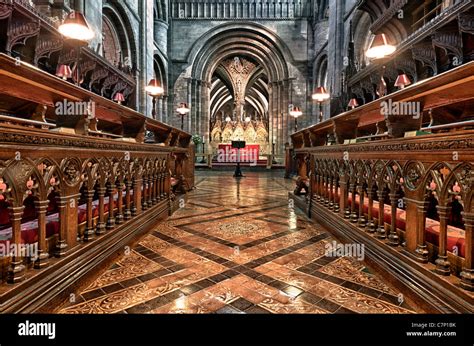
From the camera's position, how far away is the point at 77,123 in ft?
8.16

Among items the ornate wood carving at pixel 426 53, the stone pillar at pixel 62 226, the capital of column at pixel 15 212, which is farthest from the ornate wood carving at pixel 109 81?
the ornate wood carving at pixel 426 53

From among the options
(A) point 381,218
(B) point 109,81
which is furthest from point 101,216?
(B) point 109,81

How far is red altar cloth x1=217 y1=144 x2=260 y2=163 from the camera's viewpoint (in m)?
20.9

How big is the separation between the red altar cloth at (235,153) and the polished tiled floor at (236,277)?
17184 mm

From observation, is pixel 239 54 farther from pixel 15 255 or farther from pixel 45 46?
pixel 15 255

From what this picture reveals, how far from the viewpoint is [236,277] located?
2256mm

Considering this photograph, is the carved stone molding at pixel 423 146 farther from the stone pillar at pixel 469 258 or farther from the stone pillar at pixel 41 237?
the stone pillar at pixel 41 237

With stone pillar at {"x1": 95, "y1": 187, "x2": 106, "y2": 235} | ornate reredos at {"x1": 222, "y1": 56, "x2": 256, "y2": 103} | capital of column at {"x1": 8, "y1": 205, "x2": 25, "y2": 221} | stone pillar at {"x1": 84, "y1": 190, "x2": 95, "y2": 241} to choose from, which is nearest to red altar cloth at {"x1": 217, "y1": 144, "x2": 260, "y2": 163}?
ornate reredos at {"x1": 222, "y1": 56, "x2": 256, "y2": 103}

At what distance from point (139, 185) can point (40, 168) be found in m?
1.69

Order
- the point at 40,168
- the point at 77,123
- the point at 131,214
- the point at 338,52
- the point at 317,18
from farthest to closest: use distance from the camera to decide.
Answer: the point at 317,18 → the point at 338,52 → the point at 131,214 → the point at 77,123 → the point at 40,168

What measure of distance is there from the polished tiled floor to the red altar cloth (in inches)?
677

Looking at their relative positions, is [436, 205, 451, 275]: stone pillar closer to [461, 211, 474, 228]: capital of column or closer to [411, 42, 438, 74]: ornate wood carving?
[461, 211, 474, 228]: capital of column

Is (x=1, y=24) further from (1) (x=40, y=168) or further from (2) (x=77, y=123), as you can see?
(1) (x=40, y=168)
